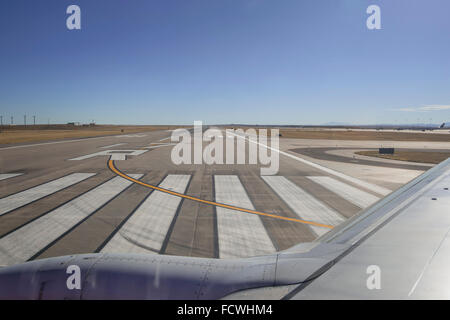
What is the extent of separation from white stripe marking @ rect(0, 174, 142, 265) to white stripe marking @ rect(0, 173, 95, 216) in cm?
136

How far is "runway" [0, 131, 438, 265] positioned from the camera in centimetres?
526

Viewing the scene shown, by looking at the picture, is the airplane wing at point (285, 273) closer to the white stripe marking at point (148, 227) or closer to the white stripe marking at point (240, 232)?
the white stripe marking at point (240, 232)

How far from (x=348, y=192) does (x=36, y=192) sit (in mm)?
10911

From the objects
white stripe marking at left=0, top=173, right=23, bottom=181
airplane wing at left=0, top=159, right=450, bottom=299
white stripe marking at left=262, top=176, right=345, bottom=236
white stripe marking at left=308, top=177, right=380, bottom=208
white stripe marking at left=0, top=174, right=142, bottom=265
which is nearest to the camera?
airplane wing at left=0, top=159, right=450, bottom=299

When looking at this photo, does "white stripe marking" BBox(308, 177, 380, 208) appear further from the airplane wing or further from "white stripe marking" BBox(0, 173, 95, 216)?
"white stripe marking" BBox(0, 173, 95, 216)

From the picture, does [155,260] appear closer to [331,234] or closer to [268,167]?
[331,234]

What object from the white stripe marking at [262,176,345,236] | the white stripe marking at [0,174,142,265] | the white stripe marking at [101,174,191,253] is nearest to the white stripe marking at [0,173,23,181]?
the white stripe marking at [0,174,142,265]

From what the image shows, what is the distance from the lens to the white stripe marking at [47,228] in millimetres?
4913

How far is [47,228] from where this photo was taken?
6.04 m

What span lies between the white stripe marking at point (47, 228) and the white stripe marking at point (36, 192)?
4.48 feet

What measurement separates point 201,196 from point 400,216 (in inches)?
263

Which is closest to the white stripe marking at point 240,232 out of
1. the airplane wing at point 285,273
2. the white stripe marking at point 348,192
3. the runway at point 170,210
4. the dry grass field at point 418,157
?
the runway at point 170,210

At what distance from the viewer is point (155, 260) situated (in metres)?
2.31
